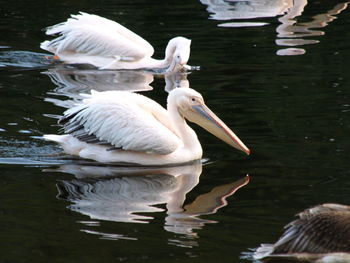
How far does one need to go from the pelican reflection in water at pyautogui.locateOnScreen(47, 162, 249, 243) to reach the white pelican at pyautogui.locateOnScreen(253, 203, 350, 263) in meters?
0.66

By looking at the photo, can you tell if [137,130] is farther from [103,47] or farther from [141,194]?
[103,47]

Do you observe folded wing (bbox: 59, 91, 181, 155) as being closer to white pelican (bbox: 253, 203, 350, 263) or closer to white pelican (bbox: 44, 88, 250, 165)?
white pelican (bbox: 44, 88, 250, 165)

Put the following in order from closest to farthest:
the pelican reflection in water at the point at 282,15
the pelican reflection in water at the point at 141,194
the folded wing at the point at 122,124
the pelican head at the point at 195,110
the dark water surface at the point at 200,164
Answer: the dark water surface at the point at 200,164
the pelican reflection in water at the point at 141,194
the folded wing at the point at 122,124
the pelican head at the point at 195,110
the pelican reflection in water at the point at 282,15

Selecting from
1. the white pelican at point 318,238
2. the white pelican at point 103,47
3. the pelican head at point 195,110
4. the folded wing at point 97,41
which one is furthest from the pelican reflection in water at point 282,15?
the white pelican at point 318,238

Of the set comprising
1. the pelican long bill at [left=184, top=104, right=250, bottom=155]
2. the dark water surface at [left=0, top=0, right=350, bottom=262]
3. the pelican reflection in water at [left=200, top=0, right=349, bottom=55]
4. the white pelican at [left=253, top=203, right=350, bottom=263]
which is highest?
the white pelican at [left=253, top=203, right=350, bottom=263]

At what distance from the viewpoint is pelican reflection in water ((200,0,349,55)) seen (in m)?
11.2

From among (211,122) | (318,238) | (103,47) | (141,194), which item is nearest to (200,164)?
(211,122)

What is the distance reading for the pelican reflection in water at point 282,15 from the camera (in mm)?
11227

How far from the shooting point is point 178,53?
1002cm

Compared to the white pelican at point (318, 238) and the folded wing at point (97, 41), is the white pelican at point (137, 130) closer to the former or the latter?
the white pelican at point (318, 238)

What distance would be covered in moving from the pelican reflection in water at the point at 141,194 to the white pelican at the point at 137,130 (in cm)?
12

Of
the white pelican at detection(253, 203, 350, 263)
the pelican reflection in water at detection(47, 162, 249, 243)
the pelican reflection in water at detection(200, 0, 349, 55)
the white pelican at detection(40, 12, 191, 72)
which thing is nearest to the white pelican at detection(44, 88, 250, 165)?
the pelican reflection in water at detection(47, 162, 249, 243)

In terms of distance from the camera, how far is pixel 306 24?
12.1 meters

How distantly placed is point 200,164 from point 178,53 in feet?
11.8
